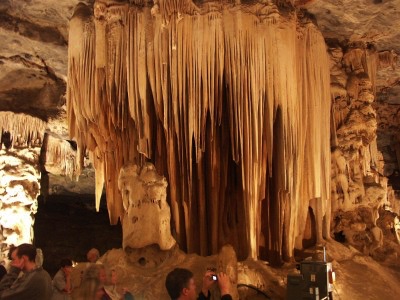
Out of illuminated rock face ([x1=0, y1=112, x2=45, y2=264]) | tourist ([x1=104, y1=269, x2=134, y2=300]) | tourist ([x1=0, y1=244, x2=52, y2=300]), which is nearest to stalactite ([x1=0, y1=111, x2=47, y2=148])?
illuminated rock face ([x1=0, y1=112, x2=45, y2=264])

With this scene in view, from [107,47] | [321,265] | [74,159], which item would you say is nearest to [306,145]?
[321,265]

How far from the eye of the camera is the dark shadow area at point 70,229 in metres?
14.3

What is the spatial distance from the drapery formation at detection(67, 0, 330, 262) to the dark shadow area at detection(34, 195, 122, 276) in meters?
7.29

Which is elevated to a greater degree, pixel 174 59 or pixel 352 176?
pixel 174 59

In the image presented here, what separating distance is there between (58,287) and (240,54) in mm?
3528

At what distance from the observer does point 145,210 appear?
568 centimetres

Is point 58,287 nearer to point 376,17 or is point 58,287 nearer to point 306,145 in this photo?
point 306,145

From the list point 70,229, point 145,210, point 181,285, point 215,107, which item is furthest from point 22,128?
point 181,285

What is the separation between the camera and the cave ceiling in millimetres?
7352

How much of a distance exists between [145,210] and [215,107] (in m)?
1.61

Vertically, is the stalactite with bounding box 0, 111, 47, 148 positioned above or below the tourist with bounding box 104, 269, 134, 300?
above

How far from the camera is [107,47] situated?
646 centimetres

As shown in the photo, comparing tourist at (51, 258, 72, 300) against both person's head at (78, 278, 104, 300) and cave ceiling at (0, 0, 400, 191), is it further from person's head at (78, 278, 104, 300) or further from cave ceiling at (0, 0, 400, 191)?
cave ceiling at (0, 0, 400, 191)

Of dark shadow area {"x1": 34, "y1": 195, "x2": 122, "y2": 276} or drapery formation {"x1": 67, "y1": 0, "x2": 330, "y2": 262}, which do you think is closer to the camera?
drapery formation {"x1": 67, "y1": 0, "x2": 330, "y2": 262}
